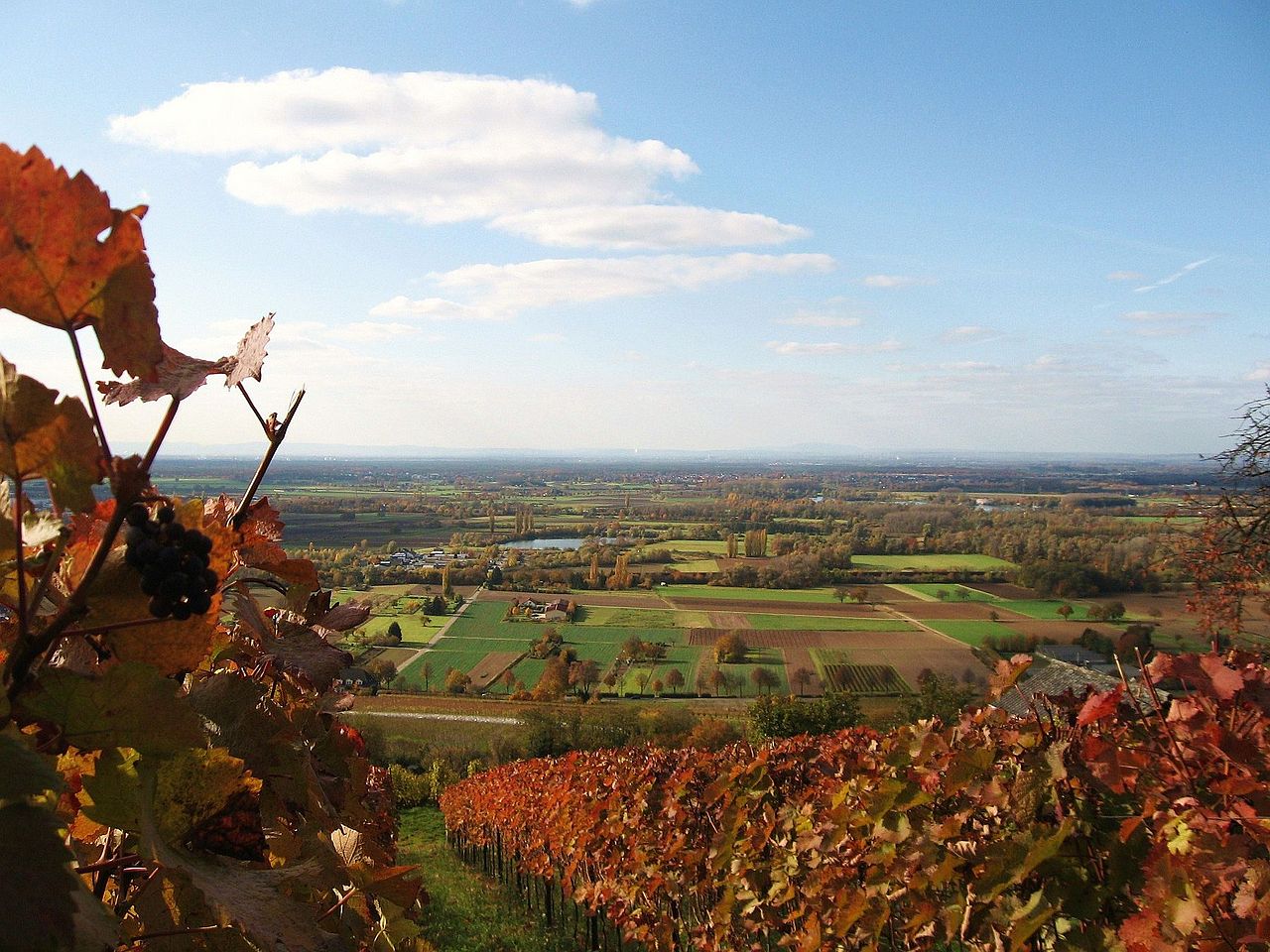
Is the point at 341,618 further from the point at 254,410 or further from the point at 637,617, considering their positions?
the point at 637,617

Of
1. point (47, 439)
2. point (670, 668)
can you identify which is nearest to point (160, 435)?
point (47, 439)

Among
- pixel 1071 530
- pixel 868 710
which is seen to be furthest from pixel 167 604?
pixel 1071 530

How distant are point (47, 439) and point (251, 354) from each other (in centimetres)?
43

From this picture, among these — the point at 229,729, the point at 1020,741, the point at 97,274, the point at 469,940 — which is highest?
the point at 97,274

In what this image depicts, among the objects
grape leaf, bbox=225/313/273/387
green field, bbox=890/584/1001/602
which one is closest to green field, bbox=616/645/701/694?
green field, bbox=890/584/1001/602

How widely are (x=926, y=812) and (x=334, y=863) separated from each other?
2542 mm

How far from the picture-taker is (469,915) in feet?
43.7

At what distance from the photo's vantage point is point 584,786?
1052 cm

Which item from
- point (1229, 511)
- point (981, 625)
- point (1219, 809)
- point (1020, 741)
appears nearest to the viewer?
point (1219, 809)

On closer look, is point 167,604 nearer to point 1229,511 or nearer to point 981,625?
point 1229,511

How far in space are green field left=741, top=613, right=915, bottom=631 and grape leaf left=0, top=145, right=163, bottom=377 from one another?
2125 inches

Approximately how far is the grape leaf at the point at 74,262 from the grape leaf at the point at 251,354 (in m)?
0.34

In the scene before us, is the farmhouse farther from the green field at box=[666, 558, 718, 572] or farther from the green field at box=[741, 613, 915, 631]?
the green field at box=[666, 558, 718, 572]

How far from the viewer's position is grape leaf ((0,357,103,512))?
2.00ft
